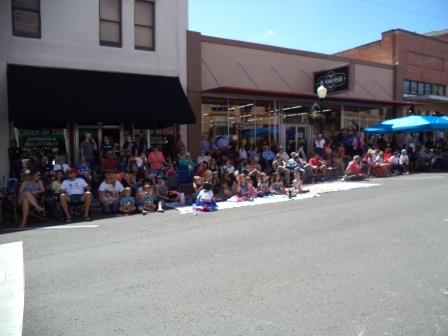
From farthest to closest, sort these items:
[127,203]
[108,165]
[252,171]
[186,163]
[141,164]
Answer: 1. [186,163]
2. [252,171]
3. [141,164]
4. [108,165]
5. [127,203]

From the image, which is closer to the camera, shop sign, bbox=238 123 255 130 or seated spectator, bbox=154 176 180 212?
seated spectator, bbox=154 176 180 212

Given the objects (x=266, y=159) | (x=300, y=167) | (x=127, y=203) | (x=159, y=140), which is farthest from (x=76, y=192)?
(x=266, y=159)

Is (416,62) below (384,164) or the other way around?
the other way around

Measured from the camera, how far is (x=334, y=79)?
19.7 meters

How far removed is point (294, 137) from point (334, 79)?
3.39 meters

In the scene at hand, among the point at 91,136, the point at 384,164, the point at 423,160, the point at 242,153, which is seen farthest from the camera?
the point at 423,160

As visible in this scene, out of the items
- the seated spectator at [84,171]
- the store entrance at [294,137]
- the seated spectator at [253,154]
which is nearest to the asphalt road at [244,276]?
the seated spectator at [84,171]

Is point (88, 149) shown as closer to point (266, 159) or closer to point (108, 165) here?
point (108, 165)

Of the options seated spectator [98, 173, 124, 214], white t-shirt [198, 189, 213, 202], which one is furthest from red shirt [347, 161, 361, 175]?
seated spectator [98, 173, 124, 214]

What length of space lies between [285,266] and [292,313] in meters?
1.51

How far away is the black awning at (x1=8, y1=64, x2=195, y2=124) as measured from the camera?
42.8 feet

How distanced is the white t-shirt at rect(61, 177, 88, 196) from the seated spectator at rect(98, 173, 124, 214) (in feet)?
1.78

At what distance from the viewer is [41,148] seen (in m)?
14.3

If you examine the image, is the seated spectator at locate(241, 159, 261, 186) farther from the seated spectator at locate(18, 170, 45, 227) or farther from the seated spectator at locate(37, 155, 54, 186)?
the seated spectator at locate(18, 170, 45, 227)
